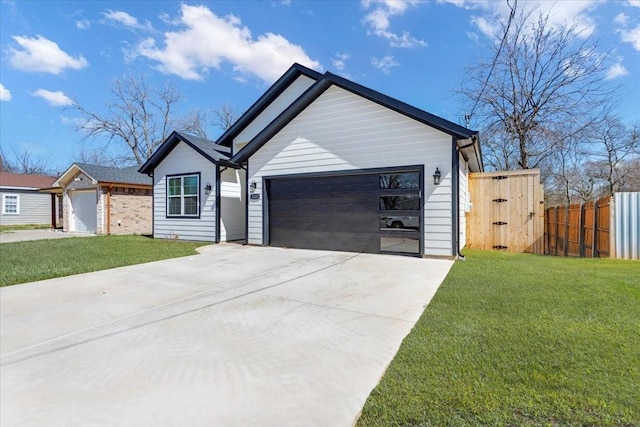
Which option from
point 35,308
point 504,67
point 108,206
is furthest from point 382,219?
point 108,206

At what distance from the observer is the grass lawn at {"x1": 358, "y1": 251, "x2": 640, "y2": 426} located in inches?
72.7

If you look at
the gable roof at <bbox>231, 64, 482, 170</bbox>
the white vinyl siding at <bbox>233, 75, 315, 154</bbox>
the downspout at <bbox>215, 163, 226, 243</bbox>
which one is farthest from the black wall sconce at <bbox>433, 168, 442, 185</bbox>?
the downspout at <bbox>215, 163, 226, 243</bbox>

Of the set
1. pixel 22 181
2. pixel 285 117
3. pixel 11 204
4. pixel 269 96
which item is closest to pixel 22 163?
pixel 22 181

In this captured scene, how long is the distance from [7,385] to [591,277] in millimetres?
7539

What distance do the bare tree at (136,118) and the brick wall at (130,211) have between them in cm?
1540

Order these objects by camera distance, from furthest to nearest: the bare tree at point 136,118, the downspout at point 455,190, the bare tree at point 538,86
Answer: the bare tree at point 136,118, the bare tree at point 538,86, the downspout at point 455,190

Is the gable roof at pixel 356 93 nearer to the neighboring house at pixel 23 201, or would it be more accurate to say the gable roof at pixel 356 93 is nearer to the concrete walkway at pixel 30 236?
the concrete walkway at pixel 30 236

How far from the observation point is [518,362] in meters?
2.44

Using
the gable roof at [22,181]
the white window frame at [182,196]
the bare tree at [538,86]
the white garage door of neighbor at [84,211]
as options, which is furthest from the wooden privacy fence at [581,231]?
the gable roof at [22,181]

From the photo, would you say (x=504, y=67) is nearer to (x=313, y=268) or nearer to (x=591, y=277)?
(x=591, y=277)

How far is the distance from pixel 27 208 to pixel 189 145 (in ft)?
64.0

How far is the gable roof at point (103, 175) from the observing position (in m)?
15.4

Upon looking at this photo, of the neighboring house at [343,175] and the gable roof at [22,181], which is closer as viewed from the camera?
the neighboring house at [343,175]

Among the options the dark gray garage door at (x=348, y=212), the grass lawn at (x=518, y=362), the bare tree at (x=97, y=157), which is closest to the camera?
the grass lawn at (x=518, y=362)
